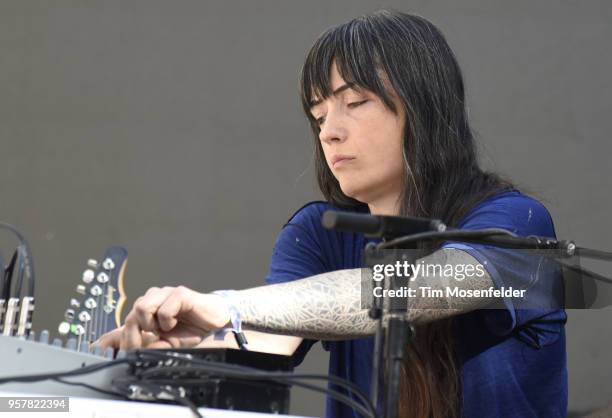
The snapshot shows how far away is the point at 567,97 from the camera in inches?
148

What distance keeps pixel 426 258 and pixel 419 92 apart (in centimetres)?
57

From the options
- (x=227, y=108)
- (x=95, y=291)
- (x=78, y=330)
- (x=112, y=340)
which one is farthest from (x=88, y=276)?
(x=227, y=108)

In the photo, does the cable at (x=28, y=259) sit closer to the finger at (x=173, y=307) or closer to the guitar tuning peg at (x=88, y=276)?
the guitar tuning peg at (x=88, y=276)

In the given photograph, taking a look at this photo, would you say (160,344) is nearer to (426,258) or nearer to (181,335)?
(181,335)

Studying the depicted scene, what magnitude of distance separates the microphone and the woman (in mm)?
315

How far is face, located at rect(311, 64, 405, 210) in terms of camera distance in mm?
1884

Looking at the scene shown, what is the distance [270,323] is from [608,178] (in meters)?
2.66

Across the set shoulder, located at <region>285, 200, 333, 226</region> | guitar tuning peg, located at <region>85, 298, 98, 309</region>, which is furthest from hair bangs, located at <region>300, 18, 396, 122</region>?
guitar tuning peg, located at <region>85, 298, 98, 309</region>

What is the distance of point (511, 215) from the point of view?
170 centimetres

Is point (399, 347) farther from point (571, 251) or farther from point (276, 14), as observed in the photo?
point (276, 14)

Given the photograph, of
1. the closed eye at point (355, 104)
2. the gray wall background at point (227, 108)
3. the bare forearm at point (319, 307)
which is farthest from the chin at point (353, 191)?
the gray wall background at point (227, 108)

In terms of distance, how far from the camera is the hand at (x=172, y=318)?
127cm

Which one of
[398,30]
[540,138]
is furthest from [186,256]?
[398,30]

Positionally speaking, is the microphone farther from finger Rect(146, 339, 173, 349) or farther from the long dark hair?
the long dark hair
